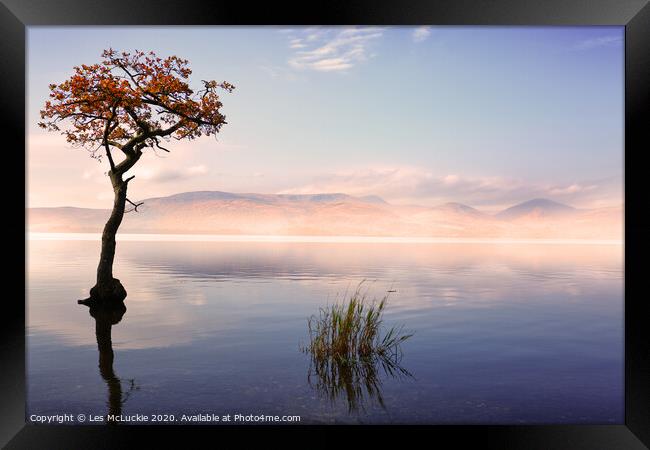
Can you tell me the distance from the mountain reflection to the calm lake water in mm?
34

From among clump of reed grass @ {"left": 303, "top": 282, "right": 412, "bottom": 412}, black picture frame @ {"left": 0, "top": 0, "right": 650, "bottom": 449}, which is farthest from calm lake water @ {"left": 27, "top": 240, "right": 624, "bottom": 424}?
black picture frame @ {"left": 0, "top": 0, "right": 650, "bottom": 449}

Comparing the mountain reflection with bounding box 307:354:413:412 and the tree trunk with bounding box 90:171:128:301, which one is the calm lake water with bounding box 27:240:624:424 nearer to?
the mountain reflection with bounding box 307:354:413:412

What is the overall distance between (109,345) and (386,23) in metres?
6.47

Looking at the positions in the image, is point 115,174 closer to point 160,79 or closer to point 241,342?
point 160,79

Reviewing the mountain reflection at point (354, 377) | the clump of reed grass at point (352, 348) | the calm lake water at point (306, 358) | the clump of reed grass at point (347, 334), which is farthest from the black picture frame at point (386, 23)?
the clump of reed grass at point (347, 334)

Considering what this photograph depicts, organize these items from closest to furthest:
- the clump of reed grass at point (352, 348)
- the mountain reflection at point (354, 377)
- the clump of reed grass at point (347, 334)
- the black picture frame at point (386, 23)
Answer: the black picture frame at point (386, 23)
the mountain reflection at point (354, 377)
the clump of reed grass at point (352, 348)
the clump of reed grass at point (347, 334)

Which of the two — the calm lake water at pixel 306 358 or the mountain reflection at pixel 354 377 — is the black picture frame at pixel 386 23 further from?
the mountain reflection at pixel 354 377

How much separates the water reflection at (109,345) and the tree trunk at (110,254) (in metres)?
0.21

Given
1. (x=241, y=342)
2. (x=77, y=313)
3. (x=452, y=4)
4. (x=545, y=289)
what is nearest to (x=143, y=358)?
(x=241, y=342)

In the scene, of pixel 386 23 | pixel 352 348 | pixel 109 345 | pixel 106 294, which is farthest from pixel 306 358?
pixel 106 294

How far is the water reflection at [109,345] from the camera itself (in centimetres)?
620

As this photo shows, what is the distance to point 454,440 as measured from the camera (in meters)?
5.13

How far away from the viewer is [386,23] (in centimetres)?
558

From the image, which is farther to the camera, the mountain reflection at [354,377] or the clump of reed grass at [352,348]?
the clump of reed grass at [352,348]
